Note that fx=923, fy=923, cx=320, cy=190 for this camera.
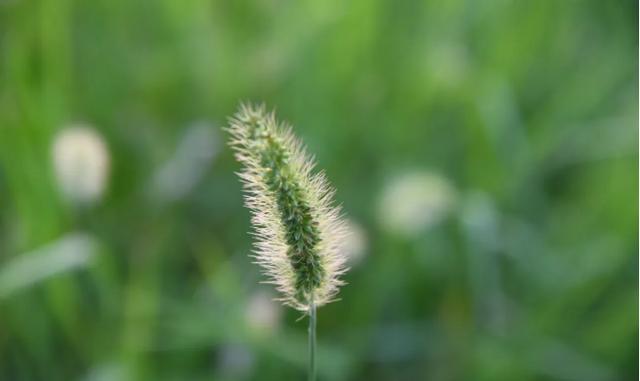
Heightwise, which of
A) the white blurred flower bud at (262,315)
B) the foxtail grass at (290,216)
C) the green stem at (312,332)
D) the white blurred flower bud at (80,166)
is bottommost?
the green stem at (312,332)

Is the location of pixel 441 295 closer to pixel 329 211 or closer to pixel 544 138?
pixel 544 138

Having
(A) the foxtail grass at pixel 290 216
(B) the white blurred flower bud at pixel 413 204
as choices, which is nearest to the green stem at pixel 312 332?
(A) the foxtail grass at pixel 290 216

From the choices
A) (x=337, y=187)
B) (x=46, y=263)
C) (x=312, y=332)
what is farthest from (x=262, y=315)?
(x=312, y=332)

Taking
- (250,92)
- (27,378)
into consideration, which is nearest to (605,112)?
(250,92)

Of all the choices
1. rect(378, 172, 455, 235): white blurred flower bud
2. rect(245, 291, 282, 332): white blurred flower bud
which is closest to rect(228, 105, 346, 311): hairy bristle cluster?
rect(245, 291, 282, 332): white blurred flower bud

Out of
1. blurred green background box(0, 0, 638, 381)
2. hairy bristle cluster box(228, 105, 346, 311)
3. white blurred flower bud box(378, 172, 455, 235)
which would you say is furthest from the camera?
white blurred flower bud box(378, 172, 455, 235)

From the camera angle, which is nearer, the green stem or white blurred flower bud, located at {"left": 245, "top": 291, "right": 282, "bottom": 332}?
the green stem

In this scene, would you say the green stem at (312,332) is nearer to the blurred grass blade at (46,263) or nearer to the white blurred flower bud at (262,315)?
the white blurred flower bud at (262,315)

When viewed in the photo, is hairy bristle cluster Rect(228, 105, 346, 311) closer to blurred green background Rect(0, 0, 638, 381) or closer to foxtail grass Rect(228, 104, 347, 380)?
foxtail grass Rect(228, 104, 347, 380)

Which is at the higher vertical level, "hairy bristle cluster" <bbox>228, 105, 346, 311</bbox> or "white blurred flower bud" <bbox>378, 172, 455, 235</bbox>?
"white blurred flower bud" <bbox>378, 172, 455, 235</bbox>
